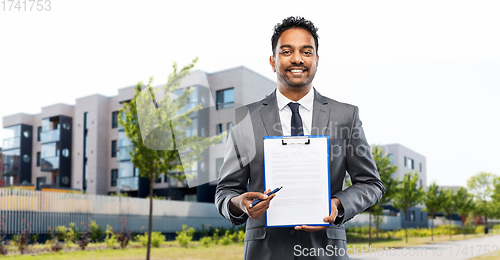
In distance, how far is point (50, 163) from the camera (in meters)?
46.2

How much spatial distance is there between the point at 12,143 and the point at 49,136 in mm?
6946

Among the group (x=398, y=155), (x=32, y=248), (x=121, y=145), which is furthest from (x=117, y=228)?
(x=398, y=155)

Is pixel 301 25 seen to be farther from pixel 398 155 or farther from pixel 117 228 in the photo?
pixel 398 155

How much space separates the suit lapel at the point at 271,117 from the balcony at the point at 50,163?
47.8 metres

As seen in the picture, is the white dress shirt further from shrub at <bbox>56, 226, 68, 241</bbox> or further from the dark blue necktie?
shrub at <bbox>56, 226, 68, 241</bbox>

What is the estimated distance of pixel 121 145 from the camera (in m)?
41.1

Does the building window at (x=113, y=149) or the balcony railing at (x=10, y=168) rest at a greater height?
the building window at (x=113, y=149)

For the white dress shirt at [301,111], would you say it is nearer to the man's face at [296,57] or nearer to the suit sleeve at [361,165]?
the man's face at [296,57]

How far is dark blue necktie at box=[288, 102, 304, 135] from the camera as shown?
2.07 m

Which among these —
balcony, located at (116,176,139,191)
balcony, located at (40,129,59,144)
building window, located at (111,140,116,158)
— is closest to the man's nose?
balcony, located at (116,176,139,191)

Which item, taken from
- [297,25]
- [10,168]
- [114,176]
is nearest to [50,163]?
[10,168]

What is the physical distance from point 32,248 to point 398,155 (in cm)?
5274

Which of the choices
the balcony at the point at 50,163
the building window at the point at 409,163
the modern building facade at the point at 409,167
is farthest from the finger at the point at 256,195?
the building window at the point at 409,163

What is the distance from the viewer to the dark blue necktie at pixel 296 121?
2.07 meters
